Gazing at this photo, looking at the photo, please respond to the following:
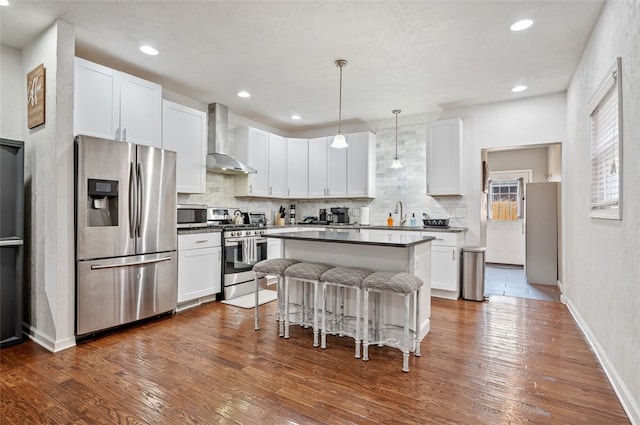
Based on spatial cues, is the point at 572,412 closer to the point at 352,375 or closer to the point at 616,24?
the point at 352,375

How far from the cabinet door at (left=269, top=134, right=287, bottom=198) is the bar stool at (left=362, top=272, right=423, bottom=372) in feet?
10.9

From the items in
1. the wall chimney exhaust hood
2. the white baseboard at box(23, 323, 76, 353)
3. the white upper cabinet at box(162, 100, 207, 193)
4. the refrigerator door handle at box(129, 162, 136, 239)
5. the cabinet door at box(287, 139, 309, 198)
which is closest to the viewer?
the white baseboard at box(23, 323, 76, 353)

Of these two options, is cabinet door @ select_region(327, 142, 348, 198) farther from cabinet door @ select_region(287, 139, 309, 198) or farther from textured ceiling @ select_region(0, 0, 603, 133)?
textured ceiling @ select_region(0, 0, 603, 133)

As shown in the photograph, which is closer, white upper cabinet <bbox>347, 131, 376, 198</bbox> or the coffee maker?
white upper cabinet <bbox>347, 131, 376, 198</bbox>

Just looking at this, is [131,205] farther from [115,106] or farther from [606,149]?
[606,149]

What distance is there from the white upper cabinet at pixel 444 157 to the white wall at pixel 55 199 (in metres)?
4.38

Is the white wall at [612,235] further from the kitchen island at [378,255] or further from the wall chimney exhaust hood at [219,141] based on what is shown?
the wall chimney exhaust hood at [219,141]

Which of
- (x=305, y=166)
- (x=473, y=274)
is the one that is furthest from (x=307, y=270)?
(x=305, y=166)

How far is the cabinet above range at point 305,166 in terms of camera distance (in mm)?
5340

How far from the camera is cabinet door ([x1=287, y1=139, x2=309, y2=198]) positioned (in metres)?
6.01

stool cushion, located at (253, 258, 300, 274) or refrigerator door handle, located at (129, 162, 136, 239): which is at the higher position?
refrigerator door handle, located at (129, 162, 136, 239)

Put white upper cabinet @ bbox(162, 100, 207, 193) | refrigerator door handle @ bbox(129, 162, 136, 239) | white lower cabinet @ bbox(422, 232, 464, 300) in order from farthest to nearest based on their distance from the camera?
white lower cabinet @ bbox(422, 232, 464, 300), white upper cabinet @ bbox(162, 100, 207, 193), refrigerator door handle @ bbox(129, 162, 136, 239)

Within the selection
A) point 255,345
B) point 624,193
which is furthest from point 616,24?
A: point 255,345

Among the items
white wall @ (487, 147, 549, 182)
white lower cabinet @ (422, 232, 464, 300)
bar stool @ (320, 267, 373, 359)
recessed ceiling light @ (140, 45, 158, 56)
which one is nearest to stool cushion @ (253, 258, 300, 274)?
bar stool @ (320, 267, 373, 359)
